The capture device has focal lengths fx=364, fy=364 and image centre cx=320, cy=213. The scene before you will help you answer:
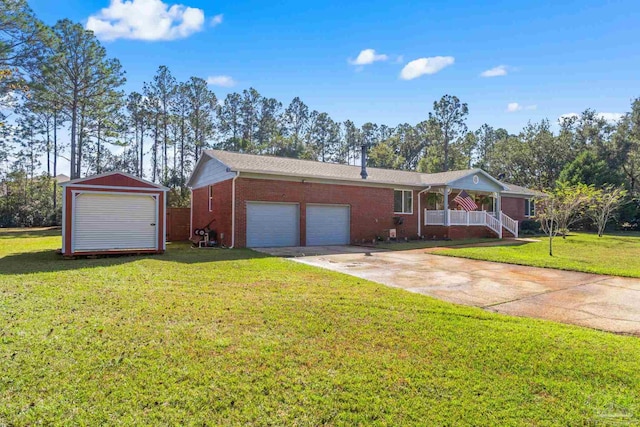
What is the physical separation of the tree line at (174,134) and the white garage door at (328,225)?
56.4 ft

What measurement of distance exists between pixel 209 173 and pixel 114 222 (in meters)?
6.44

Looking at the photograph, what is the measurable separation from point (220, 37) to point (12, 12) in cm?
1373

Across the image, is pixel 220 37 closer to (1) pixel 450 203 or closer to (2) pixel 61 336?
(2) pixel 61 336

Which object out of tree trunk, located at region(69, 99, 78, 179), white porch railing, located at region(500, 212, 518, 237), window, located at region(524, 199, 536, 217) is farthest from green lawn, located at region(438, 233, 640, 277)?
tree trunk, located at region(69, 99, 78, 179)

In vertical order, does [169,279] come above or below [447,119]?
below

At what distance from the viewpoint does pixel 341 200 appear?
16797mm

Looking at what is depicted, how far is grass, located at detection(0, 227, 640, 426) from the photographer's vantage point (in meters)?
2.70

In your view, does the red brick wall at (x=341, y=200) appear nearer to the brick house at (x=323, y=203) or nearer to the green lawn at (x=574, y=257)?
the brick house at (x=323, y=203)

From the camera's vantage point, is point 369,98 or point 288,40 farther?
point 369,98

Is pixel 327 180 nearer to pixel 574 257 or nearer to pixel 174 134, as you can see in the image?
pixel 574 257

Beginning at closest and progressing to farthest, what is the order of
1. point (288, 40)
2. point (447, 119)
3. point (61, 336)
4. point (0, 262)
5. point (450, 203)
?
1. point (61, 336)
2. point (0, 262)
3. point (288, 40)
4. point (450, 203)
5. point (447, 119)

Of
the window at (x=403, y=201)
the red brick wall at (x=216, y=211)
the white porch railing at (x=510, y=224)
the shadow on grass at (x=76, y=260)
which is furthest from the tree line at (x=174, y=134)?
the shadow on grass at (x=76, y=260)

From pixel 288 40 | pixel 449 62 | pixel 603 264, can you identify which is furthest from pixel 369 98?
pixel 603 264

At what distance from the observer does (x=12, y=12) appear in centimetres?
1920
